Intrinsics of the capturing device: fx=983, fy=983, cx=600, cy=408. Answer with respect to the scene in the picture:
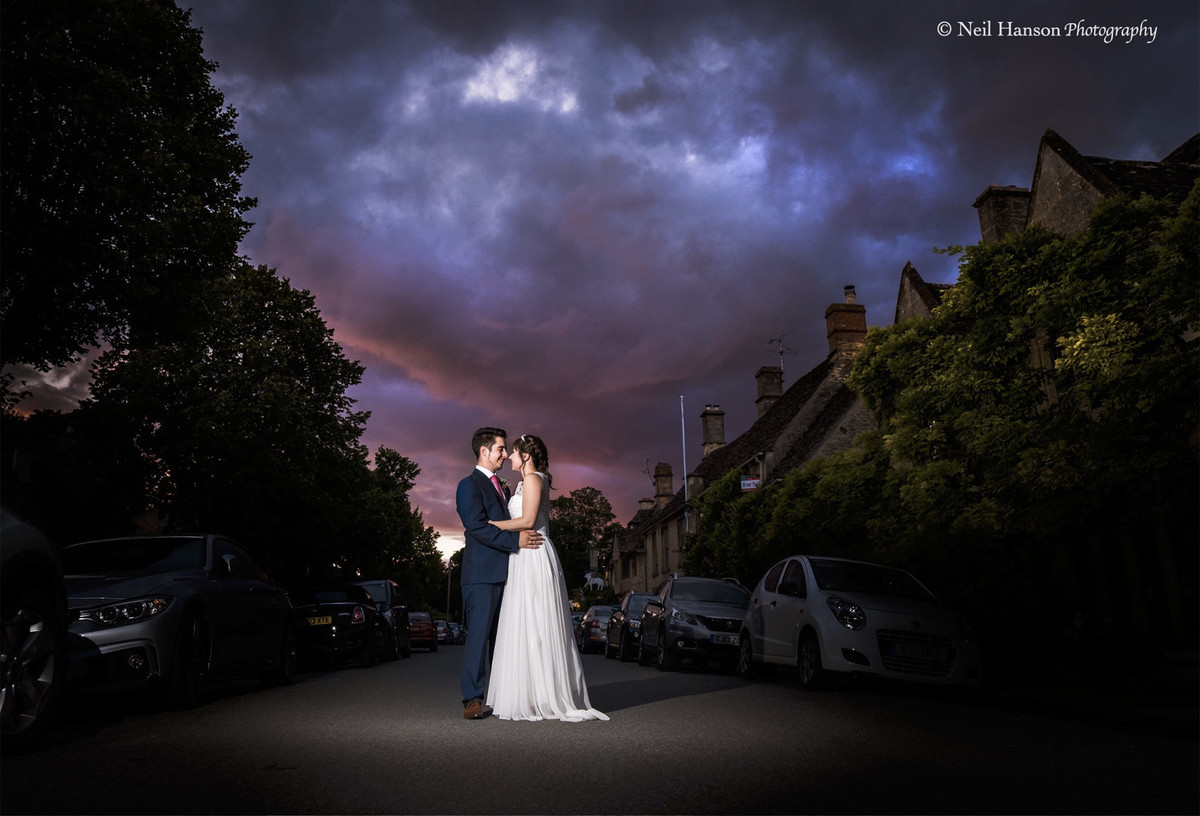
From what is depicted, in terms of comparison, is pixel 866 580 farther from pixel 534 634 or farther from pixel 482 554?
pixel 482 554

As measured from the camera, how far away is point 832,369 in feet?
119

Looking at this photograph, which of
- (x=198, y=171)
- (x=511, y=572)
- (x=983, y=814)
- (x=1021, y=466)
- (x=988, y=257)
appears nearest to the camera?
(x=983, y=814)

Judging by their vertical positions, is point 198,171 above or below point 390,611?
above

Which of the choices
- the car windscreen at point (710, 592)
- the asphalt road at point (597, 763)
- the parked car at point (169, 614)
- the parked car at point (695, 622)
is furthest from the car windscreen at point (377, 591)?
the asphalt road at point (597, 763)

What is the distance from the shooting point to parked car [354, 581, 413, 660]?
2047cm

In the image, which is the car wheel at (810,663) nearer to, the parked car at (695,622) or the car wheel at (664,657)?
the parked car at (695,622)

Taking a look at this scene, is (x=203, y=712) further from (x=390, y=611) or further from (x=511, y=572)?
(x=390, y=611)

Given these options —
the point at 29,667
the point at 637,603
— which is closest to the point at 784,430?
the point at 637,603

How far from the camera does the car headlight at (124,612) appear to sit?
7.68m

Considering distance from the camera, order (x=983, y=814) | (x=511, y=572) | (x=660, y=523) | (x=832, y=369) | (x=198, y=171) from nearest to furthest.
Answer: (x=983, y=814) < (x=511, y=572) < (x=198, y=171) < (x=832, y=369) < (x=660, y=523)

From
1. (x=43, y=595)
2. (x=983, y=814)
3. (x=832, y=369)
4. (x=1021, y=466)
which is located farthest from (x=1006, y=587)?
(x=832, y=369)

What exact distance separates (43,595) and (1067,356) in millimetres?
11615

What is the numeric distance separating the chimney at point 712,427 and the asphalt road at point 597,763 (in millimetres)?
44635

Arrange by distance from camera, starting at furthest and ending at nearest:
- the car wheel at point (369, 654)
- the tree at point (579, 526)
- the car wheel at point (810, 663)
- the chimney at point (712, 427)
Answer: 1. the tree at point (579, 526)
2. the chimney at point (712, 427)
3. the car wheel at point (369, 654)
4. the car wheel at point (810, 663)
